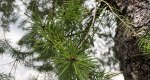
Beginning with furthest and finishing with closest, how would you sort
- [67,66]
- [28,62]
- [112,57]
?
[112,57], [28,62], [67,66]

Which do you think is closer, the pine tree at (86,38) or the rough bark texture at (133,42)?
the pine tree at (86,38)

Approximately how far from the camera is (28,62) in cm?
320

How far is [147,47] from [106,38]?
2.87 m

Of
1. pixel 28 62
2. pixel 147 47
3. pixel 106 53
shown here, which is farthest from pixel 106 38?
pixel 147 47

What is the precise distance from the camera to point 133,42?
129 centimetres

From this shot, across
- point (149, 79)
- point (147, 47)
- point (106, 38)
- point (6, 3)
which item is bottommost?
point (149, 79)

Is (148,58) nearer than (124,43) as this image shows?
Yes

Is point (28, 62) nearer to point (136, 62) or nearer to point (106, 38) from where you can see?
point (106, 38)

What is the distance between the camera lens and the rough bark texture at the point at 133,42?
126 cm

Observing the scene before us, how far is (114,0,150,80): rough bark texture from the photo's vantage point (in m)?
1.26

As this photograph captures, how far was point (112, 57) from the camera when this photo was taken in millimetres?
4312

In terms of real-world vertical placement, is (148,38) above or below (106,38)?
below

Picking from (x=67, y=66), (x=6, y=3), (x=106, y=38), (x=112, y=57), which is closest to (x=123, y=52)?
(x=67, y=66)

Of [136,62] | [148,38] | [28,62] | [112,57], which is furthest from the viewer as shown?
[112,57]
